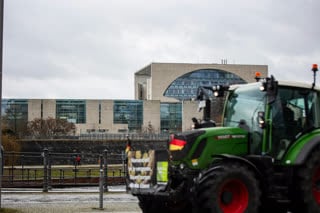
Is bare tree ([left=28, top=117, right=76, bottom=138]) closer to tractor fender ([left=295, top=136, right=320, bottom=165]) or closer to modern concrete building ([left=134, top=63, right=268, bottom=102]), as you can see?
modern concrete building ([left=134, top=63, right=268, bottom=102])

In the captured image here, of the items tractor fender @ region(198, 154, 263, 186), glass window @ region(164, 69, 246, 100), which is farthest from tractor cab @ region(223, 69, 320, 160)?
glass window @ region(164, 69, 246, 100)

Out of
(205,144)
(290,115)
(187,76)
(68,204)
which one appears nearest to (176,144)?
(205,144)

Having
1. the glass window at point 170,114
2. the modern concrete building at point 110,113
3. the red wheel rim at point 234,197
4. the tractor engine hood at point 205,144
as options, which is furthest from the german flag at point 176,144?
the glass window at point 170,114

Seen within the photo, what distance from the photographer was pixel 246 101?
1206 centimetres

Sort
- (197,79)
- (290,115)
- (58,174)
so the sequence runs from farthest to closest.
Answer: (197,79) → (58,174) → (290,115)

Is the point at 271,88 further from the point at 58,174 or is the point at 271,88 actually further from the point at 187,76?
the point at 187,76

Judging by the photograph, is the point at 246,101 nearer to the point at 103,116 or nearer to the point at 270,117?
the point at 270,117

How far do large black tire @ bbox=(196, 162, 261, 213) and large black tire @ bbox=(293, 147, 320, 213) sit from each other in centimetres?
87

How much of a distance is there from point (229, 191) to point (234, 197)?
0.18 metres

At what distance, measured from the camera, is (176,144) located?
36.8 feet

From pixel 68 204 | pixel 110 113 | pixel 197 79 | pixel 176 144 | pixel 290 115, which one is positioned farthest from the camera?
pixel 197 79

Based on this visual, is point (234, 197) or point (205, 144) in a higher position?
point (205, 144)

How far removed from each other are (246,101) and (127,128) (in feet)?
382

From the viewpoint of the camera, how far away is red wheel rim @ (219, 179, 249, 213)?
34.6ft
